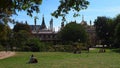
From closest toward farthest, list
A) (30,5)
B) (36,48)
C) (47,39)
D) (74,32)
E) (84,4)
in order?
1. (84,4)
2. (30,5)
3. (36,48)
4. (74,32)
5. (47,39)

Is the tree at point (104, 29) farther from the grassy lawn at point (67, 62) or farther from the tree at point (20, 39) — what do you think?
the grassy lawn at point (67, 62)

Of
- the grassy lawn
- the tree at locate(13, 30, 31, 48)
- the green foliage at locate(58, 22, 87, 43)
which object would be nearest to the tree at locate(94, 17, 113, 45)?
the green foliage at locate(58, 22, 87, 43)

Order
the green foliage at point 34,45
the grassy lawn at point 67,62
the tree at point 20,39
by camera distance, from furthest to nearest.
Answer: the tree at point 20,39 < the green foliage at point 34,45 < the grassy lawn at point 67,62

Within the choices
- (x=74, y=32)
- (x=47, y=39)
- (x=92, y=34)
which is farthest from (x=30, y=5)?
(x=92, y=34)

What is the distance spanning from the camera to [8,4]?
7.54 meters

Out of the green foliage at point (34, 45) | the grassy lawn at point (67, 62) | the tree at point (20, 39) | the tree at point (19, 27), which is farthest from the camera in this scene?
the tree at point (19, 27)

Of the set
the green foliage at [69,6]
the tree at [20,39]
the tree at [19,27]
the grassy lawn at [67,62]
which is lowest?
the grassy lawn at [67,62]

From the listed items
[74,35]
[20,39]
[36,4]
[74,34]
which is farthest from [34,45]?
[36,4]

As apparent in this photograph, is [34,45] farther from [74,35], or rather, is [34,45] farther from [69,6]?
[69,6]

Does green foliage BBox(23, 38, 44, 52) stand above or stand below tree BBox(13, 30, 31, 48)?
below

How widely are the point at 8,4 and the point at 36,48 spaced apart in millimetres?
82043

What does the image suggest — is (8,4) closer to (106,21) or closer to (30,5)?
(30,5)

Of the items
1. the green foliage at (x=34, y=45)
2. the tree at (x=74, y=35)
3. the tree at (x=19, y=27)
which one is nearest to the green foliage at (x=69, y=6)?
the green foliage at (x=34, y=45)

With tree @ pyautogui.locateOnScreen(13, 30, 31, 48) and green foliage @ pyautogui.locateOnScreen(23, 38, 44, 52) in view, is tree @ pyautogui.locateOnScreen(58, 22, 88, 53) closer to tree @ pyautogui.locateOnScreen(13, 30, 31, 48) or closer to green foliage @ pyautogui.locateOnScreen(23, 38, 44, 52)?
tree @ pyautogui.locateOnScreen(13, 30, 31, 48)
